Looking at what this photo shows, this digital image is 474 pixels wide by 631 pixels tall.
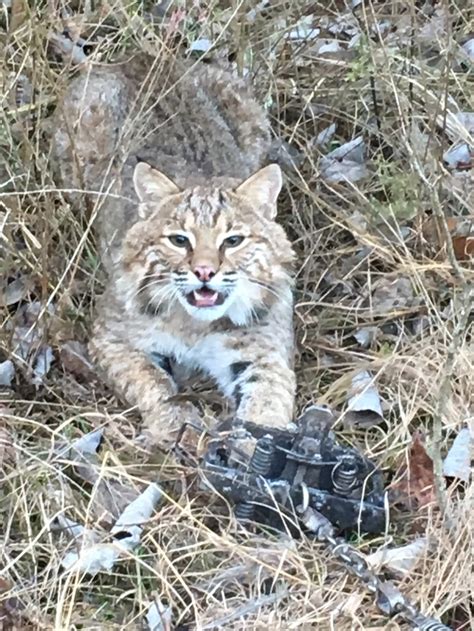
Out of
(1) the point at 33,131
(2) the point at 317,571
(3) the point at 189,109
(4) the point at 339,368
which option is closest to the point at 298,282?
(4) the point at 339,368

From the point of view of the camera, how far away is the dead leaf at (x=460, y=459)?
3.96 m

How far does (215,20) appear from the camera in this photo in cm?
569

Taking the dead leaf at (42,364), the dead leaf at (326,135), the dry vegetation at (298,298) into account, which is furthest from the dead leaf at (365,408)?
the dead leaf at (326,135)

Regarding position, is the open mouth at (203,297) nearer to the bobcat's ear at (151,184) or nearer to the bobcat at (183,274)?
the bobcat at (183,274)

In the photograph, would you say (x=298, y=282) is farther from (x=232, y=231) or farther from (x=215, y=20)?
(x=215, y=20)

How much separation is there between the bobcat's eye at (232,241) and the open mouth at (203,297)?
0.17 metres

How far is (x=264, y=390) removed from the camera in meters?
4.43

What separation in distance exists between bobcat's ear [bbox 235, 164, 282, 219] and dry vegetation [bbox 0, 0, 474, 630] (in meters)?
0.47

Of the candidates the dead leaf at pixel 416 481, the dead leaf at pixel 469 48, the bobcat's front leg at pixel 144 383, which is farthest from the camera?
the dead leaf at pixel 469 48

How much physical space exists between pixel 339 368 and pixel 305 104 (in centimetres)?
151

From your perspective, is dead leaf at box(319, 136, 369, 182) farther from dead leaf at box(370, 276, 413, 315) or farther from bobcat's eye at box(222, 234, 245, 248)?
bobcat's eye at box(222, 234, 245, 248)

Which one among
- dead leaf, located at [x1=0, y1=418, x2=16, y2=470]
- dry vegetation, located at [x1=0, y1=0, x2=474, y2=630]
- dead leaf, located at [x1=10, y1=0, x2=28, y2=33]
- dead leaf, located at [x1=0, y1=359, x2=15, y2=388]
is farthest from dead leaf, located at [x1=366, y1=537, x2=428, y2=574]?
dead leaf, located at [x1=10, y1=0, x2=28, y2=33]

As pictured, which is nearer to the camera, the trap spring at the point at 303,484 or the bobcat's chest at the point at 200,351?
the trap spring at the point at 303,484

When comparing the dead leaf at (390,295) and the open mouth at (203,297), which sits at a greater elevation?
the open mouth at (203,297)
